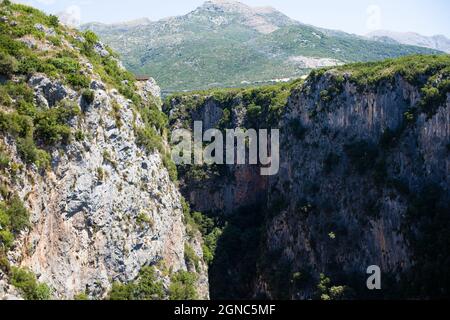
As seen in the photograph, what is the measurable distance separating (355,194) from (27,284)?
4154 cm

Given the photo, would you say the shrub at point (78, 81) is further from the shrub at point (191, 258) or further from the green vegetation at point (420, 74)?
the green vegetation at point (420, 74)

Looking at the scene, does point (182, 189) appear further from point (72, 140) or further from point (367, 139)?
point (72, 140)

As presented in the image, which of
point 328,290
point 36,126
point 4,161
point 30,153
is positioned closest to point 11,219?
point 4,161

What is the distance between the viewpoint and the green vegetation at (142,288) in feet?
137

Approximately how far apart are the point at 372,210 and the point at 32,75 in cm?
3887

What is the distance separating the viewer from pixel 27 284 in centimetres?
3094

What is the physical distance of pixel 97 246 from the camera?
1615 inches

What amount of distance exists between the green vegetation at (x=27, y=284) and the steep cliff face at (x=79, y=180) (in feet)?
0.58

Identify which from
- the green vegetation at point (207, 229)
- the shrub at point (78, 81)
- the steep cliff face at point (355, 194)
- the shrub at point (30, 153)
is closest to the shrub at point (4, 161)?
the shrub at point (30, 153)

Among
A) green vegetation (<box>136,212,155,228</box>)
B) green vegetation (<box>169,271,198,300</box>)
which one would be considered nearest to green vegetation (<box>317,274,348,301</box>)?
green vegetation (<box>169,271,198,300</box>)

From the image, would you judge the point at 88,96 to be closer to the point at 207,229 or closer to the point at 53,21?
the point at 53,21

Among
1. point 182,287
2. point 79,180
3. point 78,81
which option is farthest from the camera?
point 182,287

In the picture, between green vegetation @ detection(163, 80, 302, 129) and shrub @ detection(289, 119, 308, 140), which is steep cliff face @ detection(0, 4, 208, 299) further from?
green vegetation @ detection(163, 80, 302, 129)
